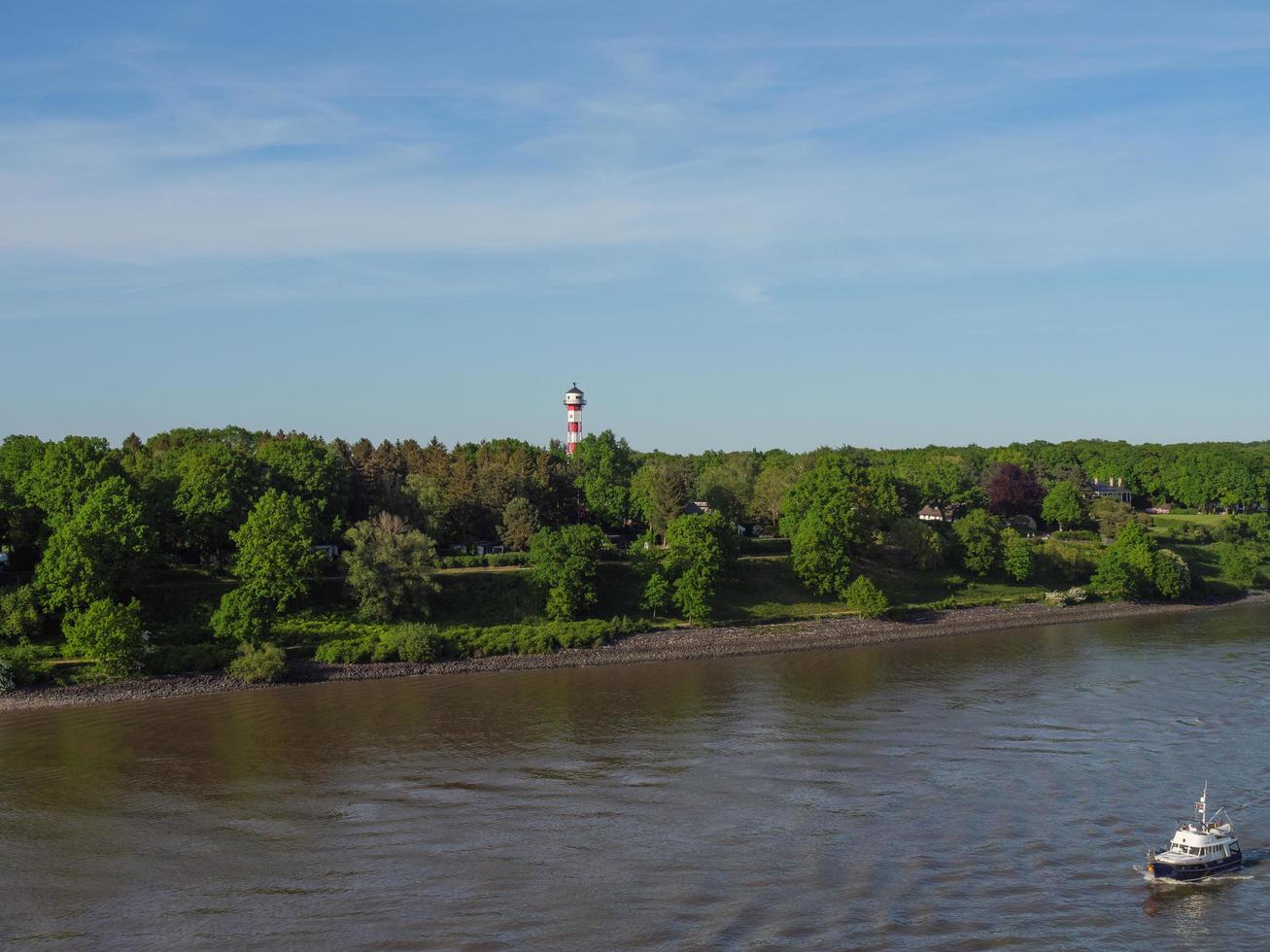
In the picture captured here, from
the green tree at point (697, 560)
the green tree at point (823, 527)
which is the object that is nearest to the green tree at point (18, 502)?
the green tree at point (697, 560)

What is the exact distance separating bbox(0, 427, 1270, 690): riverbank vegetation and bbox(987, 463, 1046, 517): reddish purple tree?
5911 mm

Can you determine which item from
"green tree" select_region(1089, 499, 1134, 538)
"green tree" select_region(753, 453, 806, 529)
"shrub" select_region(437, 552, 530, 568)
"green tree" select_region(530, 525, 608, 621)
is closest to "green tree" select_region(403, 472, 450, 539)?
"shrub" select_region(437, 552, 530, 568)

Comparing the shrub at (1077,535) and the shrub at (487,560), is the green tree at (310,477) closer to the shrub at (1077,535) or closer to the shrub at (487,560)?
the shrub at (487,560)

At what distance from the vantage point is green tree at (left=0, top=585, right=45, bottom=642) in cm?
4497

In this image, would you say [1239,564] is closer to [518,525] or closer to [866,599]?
[866,599]

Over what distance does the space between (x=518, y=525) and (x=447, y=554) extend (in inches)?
183

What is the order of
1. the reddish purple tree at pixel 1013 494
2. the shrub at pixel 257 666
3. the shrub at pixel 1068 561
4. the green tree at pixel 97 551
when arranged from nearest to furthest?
1. the shrub at pixel 257 666
2. the green tree at pixel 97 551
3. the shrub at pixel 1068 561
4. the reddish purple tree at pixel 1013 494

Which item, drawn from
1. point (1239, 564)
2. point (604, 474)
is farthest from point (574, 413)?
point (1239, 564)

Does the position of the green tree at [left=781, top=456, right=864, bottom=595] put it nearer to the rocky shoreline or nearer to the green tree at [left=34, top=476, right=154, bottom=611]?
the rocky shoreline

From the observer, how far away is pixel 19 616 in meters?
45.3

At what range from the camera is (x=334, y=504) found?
196 ft

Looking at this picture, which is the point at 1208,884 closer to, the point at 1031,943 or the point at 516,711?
the point at 1031,943

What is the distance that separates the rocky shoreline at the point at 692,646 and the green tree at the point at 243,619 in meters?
2.56

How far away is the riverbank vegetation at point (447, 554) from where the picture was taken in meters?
47.5
